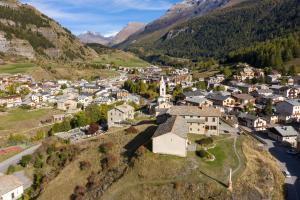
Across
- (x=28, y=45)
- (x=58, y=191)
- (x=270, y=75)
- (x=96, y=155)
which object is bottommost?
(x=58, y=191)

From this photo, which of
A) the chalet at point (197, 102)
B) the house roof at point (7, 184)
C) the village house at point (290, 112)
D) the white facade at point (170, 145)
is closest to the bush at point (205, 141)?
the white facade at point (170, 145)

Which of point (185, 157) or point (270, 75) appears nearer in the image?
point (185, 157)

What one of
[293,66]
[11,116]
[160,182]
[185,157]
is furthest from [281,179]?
[293,66]

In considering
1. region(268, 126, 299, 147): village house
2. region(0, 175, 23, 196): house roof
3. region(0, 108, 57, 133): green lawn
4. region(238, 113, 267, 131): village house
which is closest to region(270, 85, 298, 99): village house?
region(238, 113, 267, 131): village house

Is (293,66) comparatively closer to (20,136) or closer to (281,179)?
(281,179)

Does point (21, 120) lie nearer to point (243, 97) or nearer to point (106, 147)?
point (106, 147)

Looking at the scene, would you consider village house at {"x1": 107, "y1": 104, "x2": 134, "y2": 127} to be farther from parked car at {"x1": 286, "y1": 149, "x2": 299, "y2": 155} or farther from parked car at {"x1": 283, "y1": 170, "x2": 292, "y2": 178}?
parked car at {"x1": 283, "y1": 170, "x2": 292, "y2": 178}

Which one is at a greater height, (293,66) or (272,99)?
(293,66)
